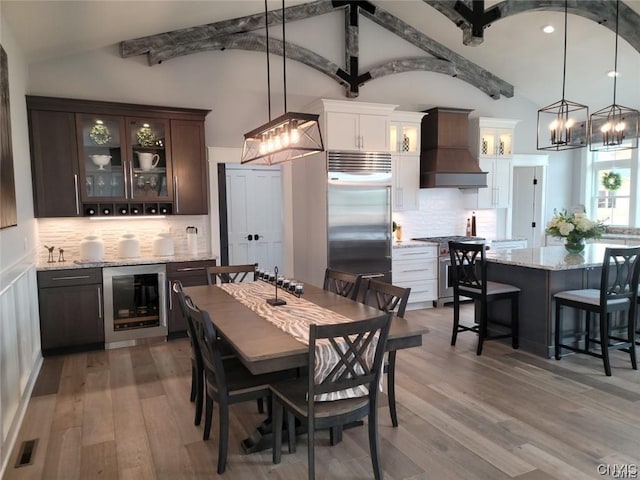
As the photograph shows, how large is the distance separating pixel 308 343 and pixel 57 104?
12.8ft

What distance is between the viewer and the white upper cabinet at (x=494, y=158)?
6.89 meters

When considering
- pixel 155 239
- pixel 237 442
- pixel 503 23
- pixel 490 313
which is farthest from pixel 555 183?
pixel 237 442

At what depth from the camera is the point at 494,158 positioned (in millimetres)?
6973

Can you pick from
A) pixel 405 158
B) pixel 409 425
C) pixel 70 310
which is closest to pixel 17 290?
pixel 70 310

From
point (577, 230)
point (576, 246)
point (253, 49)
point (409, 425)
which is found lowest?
point (409, 425)

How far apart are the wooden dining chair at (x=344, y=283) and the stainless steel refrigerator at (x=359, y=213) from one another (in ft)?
5.55

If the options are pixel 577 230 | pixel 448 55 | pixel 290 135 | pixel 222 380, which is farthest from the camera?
pixel 448 55

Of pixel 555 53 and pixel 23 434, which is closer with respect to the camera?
pixel 23 434

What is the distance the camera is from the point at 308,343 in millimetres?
2332

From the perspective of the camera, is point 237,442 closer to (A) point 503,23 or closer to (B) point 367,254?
(B) point 367,254

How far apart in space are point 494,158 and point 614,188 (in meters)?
2.18

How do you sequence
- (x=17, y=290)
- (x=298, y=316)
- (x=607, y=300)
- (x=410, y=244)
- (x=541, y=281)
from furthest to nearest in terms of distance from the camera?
(x=410, y=244)
(x=541, y=281)
(x=607, y=300)
(x=17, y=290)
(x=298, y=316)

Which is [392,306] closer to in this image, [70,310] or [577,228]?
[577,228]

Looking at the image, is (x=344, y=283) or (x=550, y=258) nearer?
(x=344, y=283)
